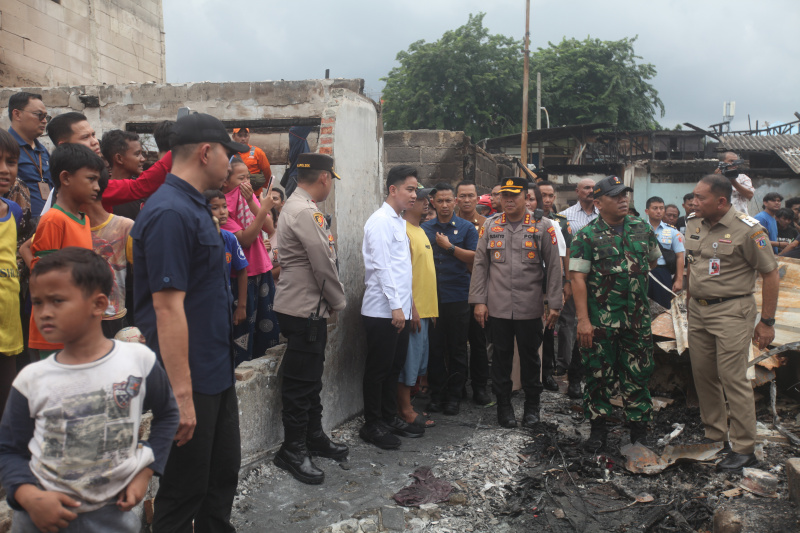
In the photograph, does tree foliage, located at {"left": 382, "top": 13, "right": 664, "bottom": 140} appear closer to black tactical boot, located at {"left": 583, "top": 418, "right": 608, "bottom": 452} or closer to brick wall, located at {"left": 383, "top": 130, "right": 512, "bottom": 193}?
brick wall, located at {"left": 383, "top": 130, "right": 512, "bottom": 193}

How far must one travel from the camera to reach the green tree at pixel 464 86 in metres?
29.8

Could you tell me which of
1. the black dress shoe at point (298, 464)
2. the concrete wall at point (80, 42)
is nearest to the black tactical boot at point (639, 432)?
the black dress shoe at point (298, 464)

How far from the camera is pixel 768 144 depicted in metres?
22.0

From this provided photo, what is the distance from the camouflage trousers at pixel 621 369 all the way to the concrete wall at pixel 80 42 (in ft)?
27.0

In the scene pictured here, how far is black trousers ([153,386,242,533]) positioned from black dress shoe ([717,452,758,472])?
11.0 ft

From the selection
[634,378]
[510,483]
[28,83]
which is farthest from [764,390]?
[28,83]

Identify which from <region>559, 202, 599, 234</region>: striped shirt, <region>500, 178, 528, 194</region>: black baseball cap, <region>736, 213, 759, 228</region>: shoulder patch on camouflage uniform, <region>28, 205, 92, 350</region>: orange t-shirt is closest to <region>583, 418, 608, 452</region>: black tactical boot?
<region>736, 213, 759, 228</region>: shoulder patch on camouflage uniform

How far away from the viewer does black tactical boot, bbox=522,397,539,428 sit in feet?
17.2

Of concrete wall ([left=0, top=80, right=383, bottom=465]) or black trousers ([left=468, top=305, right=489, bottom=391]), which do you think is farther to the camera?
black trousers ([left=468, top=305, right=489, bottom=391])

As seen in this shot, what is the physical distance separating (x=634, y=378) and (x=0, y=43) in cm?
878

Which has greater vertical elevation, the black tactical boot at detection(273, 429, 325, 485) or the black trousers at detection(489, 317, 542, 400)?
the black trousers at detection(489, 317, 542, 400)

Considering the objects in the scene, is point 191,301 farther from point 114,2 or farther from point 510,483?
point 114,2

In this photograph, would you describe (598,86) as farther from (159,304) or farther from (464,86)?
(159,304)

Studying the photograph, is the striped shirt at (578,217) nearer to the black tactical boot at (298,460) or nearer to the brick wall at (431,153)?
the brick wall at (431,153)
